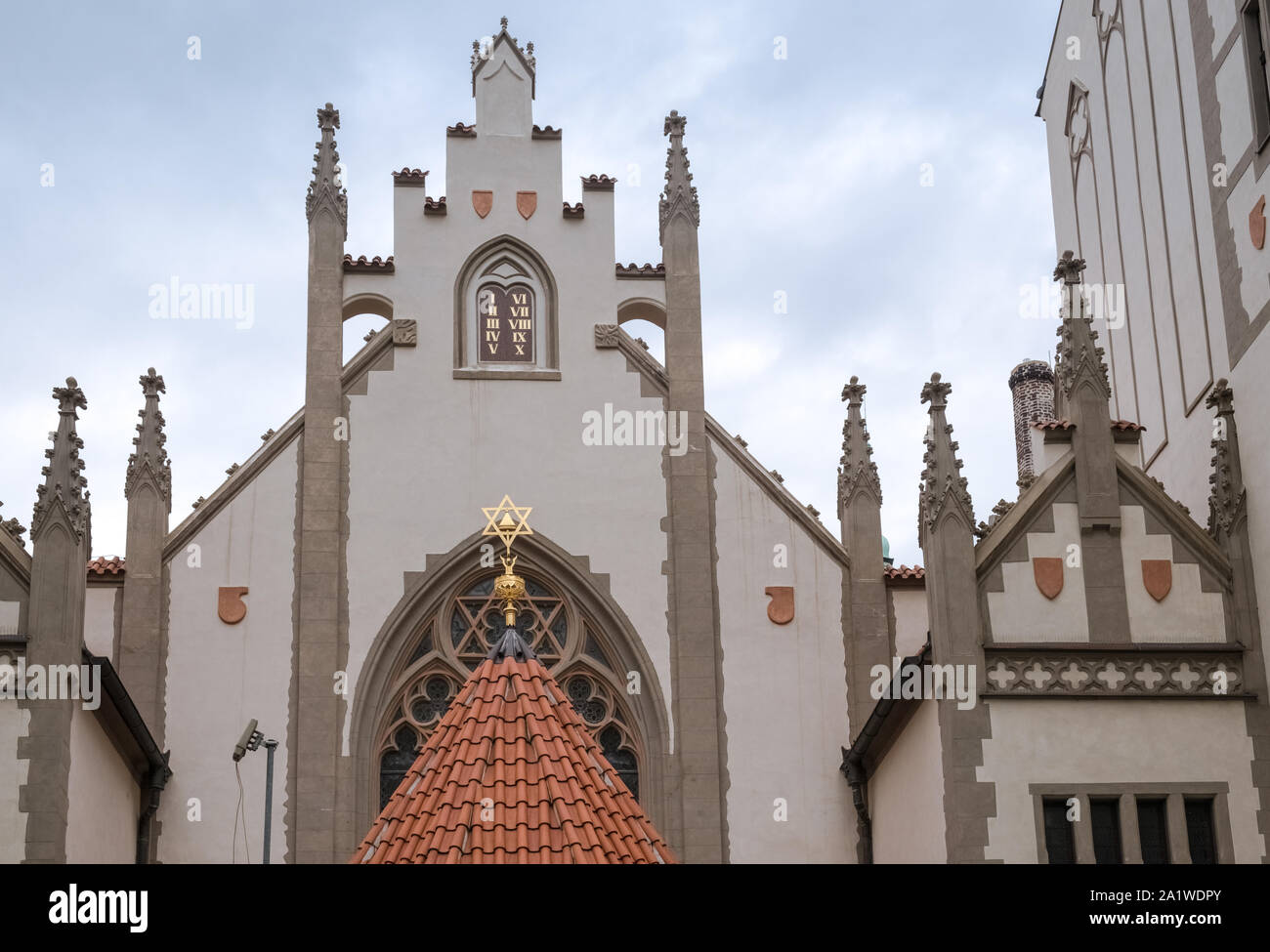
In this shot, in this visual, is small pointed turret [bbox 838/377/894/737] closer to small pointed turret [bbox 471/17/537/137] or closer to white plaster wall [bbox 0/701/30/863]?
small pointed turret [bbox 471/17/537/137]

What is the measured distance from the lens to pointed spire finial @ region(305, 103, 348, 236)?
2475 centimetres

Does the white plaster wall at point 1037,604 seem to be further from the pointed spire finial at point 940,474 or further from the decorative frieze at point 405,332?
the decorative frieze at point 405,332

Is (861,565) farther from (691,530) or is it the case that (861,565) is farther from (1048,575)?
(1048,575)

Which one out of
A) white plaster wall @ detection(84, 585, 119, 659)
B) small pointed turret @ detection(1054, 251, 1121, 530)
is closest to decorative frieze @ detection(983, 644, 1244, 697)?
small pointed turret @ detection(1054, 251, 1121, 530)

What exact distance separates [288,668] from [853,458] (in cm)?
729

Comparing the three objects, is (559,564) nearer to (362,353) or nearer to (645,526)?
(645,526)

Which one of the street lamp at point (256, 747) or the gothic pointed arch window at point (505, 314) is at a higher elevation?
the gothic pointed arch window at point (505, 314)

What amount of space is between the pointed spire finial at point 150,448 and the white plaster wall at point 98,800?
3.65m

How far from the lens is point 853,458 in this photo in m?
24.0

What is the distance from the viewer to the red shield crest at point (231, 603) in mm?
22750

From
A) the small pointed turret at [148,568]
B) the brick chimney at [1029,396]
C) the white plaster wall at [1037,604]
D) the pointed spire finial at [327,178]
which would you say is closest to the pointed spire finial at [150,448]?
the small pointed turret at [148,568]

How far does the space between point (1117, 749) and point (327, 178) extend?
12.3 m

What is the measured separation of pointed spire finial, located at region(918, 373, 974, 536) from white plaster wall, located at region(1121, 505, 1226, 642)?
1.69 m
